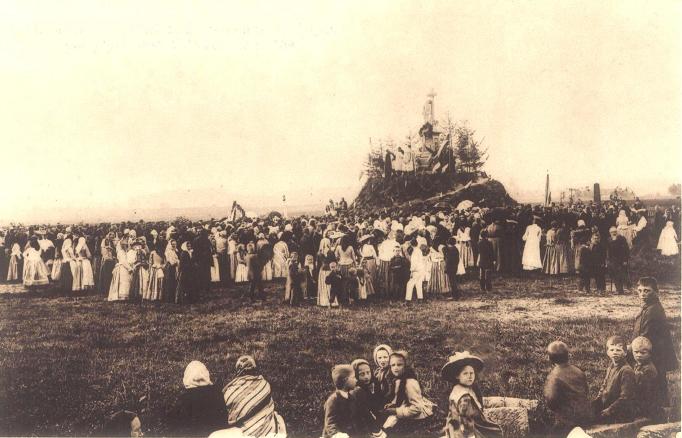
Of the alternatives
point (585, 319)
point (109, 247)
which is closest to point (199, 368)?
point (109, 247)

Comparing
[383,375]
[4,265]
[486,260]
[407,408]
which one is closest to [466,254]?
[486,260]

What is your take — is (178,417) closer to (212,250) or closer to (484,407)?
(212,250)

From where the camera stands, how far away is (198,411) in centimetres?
582

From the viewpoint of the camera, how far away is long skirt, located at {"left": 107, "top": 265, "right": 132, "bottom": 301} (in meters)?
6.79

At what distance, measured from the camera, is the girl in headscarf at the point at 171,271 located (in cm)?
677

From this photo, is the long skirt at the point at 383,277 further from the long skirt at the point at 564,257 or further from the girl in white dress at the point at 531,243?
the long skirt at the point at 564,257

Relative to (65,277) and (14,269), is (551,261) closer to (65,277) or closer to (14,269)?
(65,277)

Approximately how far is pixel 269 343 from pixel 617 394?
3.99 m

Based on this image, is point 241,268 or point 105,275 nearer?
point 105,275

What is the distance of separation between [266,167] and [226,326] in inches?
81.5

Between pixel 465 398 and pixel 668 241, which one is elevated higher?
pixel 668 241

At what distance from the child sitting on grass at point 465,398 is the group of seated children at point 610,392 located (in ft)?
2.49

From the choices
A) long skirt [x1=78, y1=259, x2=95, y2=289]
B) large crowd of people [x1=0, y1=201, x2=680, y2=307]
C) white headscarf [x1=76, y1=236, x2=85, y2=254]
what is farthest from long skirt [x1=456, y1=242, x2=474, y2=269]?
white headscarf [x1=76, y1=236, x2=85, y2=254]

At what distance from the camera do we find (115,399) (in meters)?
6.16
